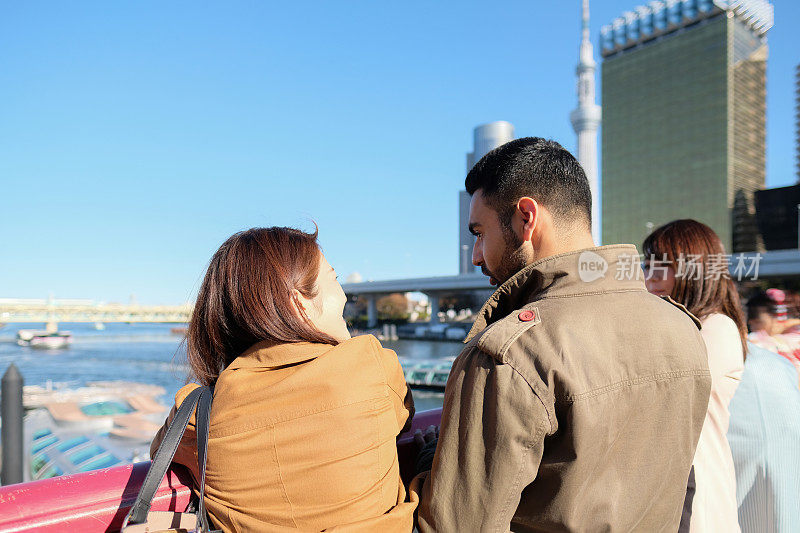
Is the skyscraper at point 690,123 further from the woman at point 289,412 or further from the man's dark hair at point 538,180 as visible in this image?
the woman at point 289,412

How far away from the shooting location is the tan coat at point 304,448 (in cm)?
129

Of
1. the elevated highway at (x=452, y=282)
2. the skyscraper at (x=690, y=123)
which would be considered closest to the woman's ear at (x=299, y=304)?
the elevated highway at (x=452, y=282)

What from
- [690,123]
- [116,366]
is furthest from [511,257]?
[690,123]

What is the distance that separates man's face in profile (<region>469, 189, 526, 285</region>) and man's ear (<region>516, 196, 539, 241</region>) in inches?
1.1

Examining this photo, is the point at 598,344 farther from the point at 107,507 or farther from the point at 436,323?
the point at 436,323

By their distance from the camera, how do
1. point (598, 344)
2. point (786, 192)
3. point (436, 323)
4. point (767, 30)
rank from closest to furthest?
point (598, 344), point (436, 323), point (786, 192), point (767, 30)

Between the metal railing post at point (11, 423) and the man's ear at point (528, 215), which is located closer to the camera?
the man's ear at point (528, 215)

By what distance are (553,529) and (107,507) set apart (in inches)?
42.9

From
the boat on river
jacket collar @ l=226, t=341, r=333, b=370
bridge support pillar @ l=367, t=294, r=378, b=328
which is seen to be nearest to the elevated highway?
bridge support pillar @ l=367, t=294, r=378, b=328

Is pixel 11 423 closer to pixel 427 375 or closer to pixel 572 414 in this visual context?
pixel 572 414

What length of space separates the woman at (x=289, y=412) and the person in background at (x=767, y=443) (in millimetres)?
1709

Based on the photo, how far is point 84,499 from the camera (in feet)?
4.53

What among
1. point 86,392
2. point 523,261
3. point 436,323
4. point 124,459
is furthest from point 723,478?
point 436,323

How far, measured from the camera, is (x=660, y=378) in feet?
4.46
